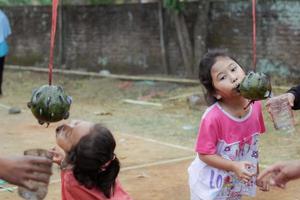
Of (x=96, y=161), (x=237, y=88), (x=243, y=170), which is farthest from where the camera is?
(x=237, y=88)

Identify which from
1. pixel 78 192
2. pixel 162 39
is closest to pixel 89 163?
pixel 78 192

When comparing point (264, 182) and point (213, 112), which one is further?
point (213, 112)

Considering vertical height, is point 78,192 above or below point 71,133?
below

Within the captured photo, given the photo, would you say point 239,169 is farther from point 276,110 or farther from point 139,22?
point 139,22

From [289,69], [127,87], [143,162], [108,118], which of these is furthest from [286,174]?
[127,87]

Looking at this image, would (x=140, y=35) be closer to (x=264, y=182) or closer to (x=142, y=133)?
(x=142, y=133)

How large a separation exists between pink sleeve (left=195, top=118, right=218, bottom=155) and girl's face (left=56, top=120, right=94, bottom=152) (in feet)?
2.75

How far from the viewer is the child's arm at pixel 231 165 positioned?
352cm

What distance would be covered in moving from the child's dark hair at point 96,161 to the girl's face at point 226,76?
95cm

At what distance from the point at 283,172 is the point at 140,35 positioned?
10.9m

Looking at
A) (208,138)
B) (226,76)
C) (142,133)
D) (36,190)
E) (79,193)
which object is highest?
(226,76)

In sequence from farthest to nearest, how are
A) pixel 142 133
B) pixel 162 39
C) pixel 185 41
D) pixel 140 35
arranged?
pixel 140 35 → pixel 162 39 → pixel 185 41 → pixel 142 133

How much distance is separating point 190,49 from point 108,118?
12.4 ft

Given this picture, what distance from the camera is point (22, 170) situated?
7.78 ft
